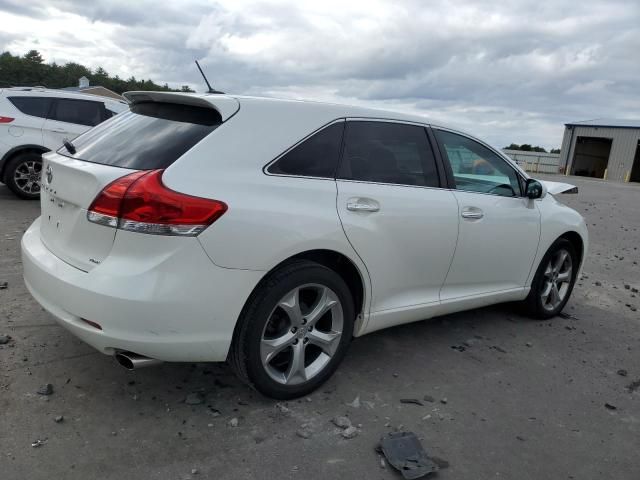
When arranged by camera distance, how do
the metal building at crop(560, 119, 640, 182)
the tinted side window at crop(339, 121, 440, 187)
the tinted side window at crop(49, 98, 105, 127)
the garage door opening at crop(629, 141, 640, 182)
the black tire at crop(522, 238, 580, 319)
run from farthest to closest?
the garage door opening at crop(629, 141, 640, 182), the metal building at crop(560, 119, 640, 182), the tinted side window at crop(49, 98, 105, 127), the black tire at crop(522, 238, 580, 319), the tinted side window at crop(339, 121, 440, 187)

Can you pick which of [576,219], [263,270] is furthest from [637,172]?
[263,270]

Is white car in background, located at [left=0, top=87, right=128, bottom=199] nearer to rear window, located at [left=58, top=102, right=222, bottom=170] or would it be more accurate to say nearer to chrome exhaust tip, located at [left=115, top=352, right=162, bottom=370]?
rear window, located at [left=58, top=102, right=222, bottom=170]

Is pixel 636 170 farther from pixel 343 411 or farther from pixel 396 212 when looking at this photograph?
pixel 343 411

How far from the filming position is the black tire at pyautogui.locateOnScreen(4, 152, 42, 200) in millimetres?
8930

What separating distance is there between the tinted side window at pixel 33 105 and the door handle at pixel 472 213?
810 centimetres

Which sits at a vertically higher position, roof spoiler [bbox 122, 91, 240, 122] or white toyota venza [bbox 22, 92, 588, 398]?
roof spoiler [bbox 122, 91, 240, 122]

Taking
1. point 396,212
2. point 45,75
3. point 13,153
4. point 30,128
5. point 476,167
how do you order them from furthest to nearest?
Result: point 45,75 → point 30,128 → point 13,153 → point 476,167 → point 396,212

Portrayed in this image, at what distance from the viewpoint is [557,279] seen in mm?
5035

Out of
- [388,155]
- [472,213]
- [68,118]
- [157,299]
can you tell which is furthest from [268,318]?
[68,118]

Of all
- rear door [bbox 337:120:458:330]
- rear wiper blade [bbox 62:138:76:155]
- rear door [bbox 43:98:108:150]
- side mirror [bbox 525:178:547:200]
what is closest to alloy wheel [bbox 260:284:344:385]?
rear door [bbox 337:120:458:330]

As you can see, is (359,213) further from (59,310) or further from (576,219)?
(576,219)

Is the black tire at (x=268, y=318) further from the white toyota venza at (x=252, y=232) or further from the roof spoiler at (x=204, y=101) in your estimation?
the roof spoiler at (x=204, y=101)

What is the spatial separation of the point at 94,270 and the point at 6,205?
703cm

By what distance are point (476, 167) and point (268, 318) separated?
2288mm
